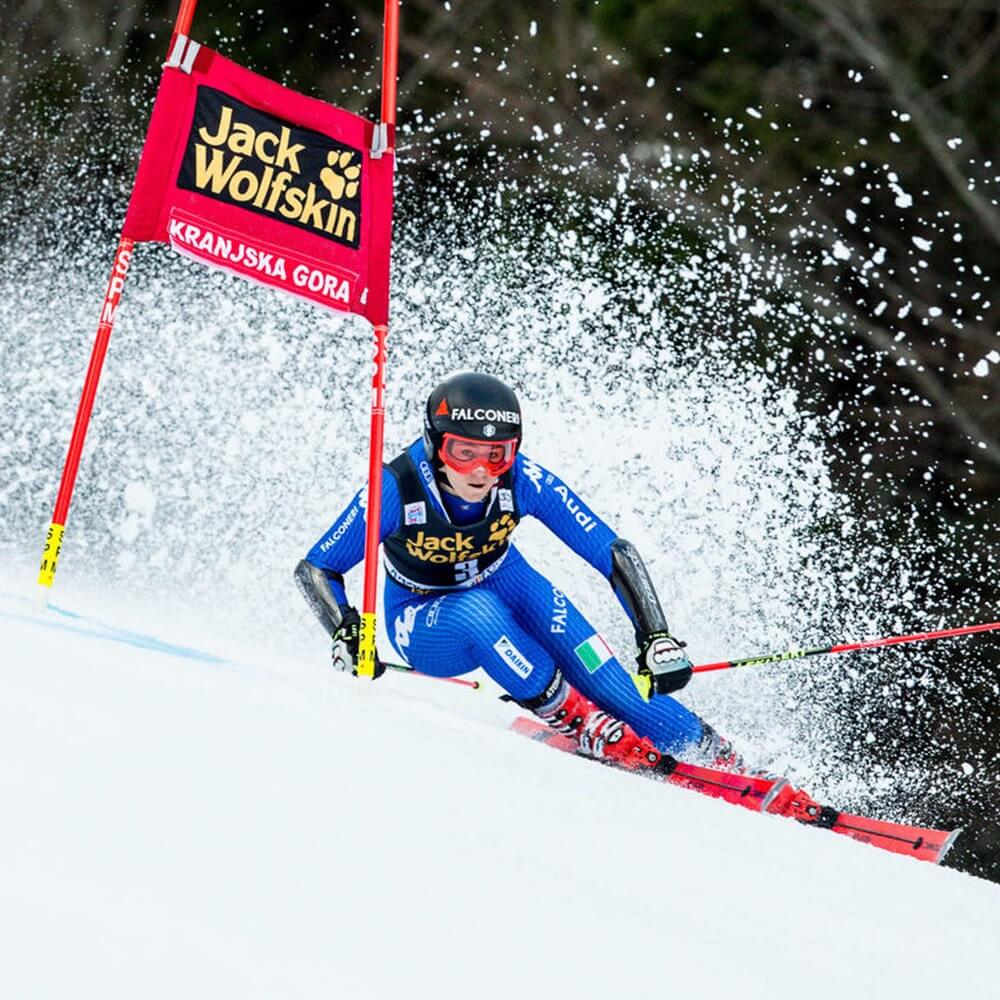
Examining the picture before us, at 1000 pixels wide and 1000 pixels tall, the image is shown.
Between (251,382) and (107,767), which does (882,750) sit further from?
(107,767)

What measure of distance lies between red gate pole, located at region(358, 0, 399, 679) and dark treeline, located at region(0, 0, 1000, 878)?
7.88 metres

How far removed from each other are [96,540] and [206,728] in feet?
25.7

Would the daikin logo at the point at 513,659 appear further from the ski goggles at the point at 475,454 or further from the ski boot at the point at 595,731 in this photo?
the ski goggles at the point at 475,454

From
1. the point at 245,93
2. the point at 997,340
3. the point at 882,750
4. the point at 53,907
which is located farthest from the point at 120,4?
the point at 53,907

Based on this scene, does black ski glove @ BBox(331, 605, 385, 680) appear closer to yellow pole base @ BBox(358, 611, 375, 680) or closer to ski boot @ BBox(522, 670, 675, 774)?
yellow pole base @ BBox(358, 611, 375, 680)

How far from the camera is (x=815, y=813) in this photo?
4328 mm

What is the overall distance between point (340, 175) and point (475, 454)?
903 millimetres

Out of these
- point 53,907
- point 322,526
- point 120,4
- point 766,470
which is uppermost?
point 120,4

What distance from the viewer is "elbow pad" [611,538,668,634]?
4367mm

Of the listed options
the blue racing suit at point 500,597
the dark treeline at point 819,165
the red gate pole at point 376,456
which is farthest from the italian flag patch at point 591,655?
the dark treeline at point 819,165

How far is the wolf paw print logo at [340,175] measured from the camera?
14.0 feet

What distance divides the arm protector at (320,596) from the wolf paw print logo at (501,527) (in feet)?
1.76

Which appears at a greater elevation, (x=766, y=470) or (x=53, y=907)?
(x=766, y=470)

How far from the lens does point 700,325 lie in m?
12.9
